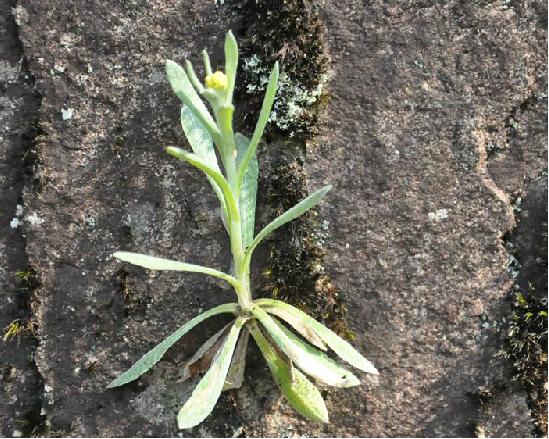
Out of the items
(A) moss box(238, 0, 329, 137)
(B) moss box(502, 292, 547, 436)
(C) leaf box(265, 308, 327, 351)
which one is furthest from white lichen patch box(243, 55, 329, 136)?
(B) moss box(502, 292, 547, 436)

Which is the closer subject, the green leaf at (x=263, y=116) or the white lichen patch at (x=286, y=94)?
the green leaf at (x=263, y=116)

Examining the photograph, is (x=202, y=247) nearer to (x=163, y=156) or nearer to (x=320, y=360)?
(x=163, y=156)

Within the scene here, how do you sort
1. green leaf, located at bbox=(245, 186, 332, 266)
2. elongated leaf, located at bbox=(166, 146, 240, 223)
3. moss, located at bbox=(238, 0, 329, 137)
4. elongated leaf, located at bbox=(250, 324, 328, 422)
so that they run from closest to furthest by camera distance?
elongated leaf, located at bbox=(166, 146, 240, 223), green leaf, located at bbox=(245, 186, 332, 266), elongated leaf, located at bbox=(250, 324, 328, 422), moss, located at bbox=(238, 0, 329, 137)

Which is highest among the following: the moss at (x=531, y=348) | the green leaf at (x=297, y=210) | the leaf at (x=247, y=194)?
the leaf at (x=247, y=194)

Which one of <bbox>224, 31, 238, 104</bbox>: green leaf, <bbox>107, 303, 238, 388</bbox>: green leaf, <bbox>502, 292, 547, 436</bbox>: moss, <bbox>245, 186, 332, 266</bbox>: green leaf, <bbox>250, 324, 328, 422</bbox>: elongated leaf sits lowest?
<bbox>502, 292, 547, 436</bbox>: moss

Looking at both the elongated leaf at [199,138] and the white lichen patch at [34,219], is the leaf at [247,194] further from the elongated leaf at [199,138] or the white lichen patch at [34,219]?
the white lichen patch at [34,219]

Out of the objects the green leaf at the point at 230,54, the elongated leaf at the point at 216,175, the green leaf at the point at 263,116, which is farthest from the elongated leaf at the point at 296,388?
the green leaf at the point at 230,54

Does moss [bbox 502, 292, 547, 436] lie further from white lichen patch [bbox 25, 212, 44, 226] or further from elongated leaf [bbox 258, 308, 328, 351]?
white lichen patch [bbox 25, 212, 44, 226]
